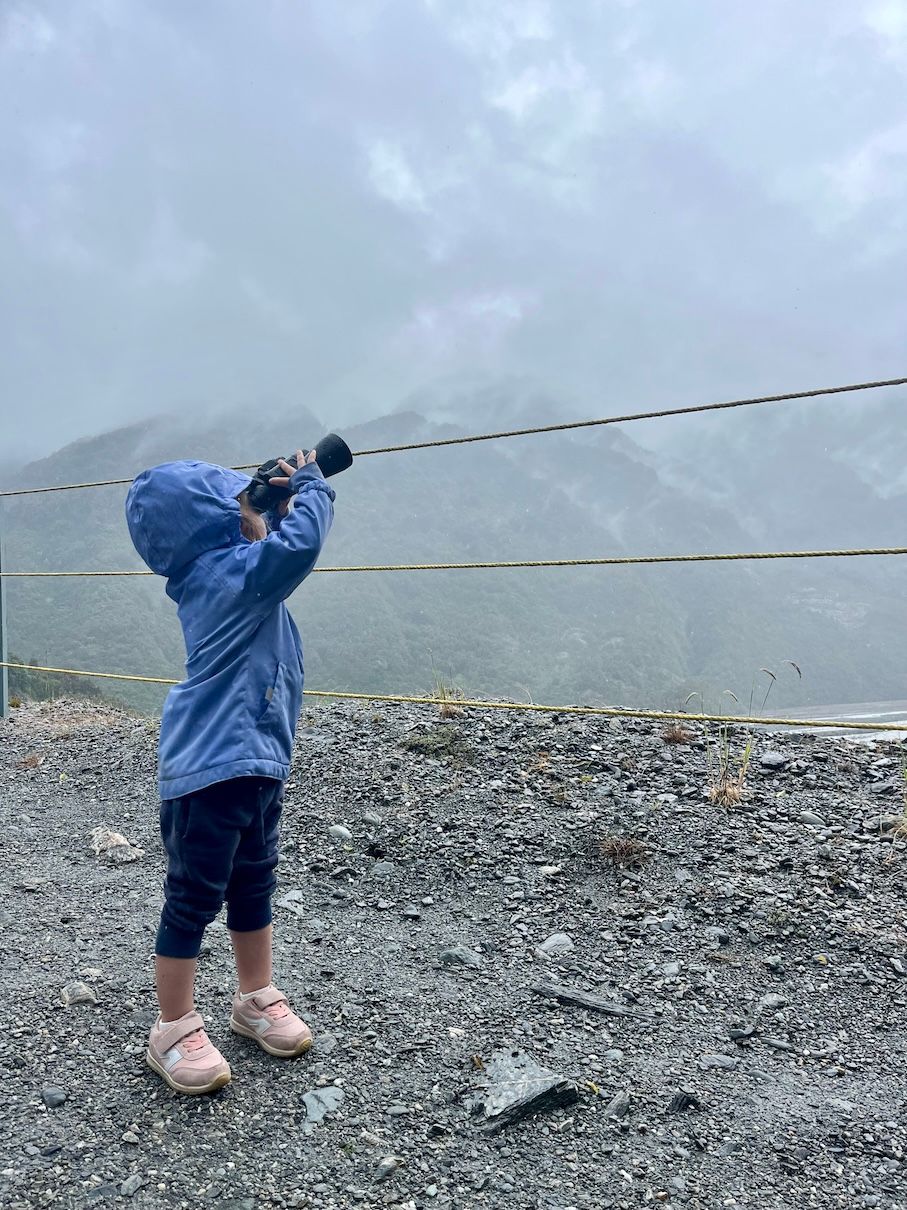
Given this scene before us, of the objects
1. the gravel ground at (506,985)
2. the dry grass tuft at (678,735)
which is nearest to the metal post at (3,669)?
the gravel ground at (506,985)

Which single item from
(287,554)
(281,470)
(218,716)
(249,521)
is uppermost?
(281,470)

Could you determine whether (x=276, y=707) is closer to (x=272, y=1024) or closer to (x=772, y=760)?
(x=272, y=1024)

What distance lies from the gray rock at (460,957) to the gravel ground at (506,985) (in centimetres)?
1

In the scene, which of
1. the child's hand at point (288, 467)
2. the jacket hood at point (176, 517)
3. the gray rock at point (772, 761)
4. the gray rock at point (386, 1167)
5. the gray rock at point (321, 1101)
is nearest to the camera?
the gray rock at point (386, 1167)

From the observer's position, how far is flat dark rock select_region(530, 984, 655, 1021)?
8.64 feet

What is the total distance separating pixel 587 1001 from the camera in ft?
8.79

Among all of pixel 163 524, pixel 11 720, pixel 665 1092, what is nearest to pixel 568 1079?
pixel 665 1092

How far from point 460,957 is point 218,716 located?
1328 mm

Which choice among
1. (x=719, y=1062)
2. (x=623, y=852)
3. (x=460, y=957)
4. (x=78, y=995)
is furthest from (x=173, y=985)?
(x=623, y=852)

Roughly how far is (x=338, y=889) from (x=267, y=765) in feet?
4.94

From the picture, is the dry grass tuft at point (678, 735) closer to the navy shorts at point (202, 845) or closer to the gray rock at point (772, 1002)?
the gray rock at point (772, 1002)

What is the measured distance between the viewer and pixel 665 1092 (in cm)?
228

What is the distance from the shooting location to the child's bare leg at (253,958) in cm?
241

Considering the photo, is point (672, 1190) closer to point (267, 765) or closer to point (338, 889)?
point (267, 765)
